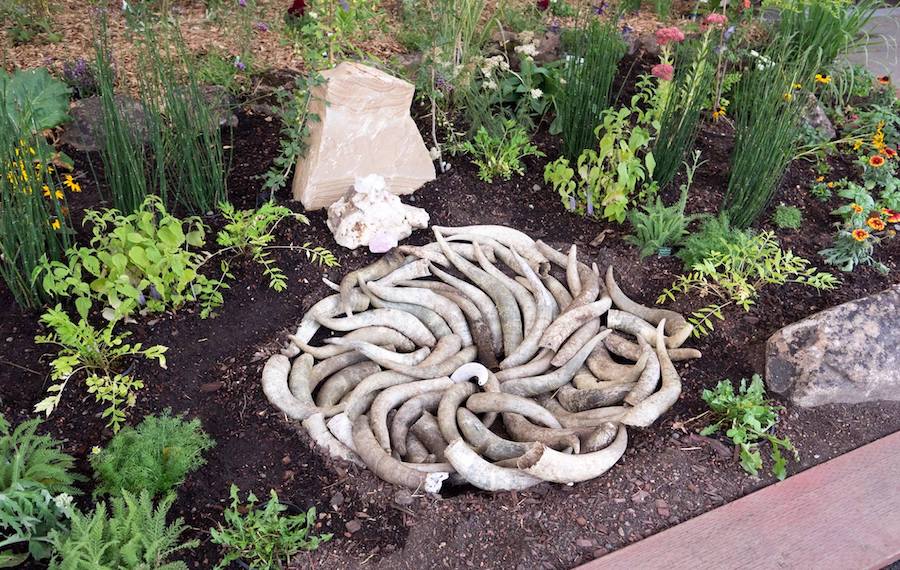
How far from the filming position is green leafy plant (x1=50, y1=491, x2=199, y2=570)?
1.85 m

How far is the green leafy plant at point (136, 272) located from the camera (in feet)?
8.27

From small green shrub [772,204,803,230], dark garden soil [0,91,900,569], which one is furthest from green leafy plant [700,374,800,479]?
small green shrub [772,204,803,230]

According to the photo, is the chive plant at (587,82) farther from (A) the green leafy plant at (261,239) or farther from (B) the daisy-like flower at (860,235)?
(A) the green leafy plant at (261,239)

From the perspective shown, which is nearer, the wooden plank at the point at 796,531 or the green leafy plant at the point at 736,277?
the wooden plank at the point at 796,531

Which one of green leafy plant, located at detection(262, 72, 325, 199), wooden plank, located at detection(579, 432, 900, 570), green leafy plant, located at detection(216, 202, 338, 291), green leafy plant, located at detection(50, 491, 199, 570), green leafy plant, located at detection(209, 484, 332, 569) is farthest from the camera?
green leafy plant, located at detection(262, 72, 325, 199)

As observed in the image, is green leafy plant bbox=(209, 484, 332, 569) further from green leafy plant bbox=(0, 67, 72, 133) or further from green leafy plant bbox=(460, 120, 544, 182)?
green leafy plant bbox=(0, 67, 72, 133)

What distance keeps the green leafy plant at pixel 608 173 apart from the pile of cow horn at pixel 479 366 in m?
0.36

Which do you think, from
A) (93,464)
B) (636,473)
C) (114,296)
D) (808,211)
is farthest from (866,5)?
(93,464)

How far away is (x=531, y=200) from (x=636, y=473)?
1.60 meters

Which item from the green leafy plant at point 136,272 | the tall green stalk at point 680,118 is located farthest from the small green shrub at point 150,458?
the tall green stalk at point 680,118

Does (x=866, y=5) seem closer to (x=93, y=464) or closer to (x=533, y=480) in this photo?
(x=533, y=480)

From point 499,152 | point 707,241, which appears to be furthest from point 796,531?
point 499,152

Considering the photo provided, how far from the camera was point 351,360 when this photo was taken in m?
2.84

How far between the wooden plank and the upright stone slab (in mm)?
1937
